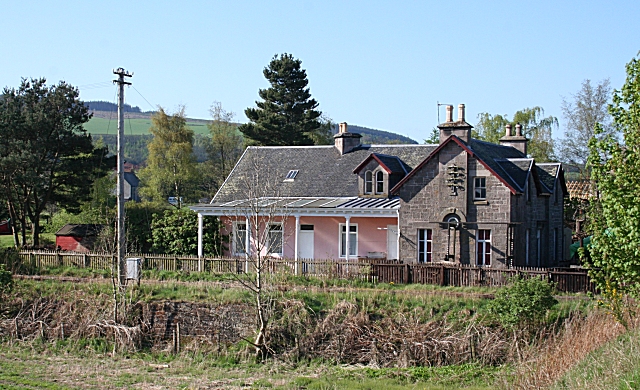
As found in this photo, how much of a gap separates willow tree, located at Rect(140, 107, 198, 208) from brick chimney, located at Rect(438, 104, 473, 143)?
28.3 m

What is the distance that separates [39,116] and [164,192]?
1898 cm

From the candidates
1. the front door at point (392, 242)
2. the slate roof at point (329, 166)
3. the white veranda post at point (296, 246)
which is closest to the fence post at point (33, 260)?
the slate roof at point (329, 166)

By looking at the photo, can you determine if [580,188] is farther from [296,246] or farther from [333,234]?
[296,246]

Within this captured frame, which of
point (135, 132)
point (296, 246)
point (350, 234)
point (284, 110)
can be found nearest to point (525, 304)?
point (296, 246)

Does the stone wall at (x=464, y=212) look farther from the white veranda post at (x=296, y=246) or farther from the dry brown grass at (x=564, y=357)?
the dry brown grass at (x=564, y=357)

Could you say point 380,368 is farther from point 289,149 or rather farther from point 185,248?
point 289,149

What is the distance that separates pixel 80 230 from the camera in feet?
132

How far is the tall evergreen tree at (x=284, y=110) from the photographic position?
62188 mm

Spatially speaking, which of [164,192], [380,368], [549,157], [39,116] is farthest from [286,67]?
[380,368]

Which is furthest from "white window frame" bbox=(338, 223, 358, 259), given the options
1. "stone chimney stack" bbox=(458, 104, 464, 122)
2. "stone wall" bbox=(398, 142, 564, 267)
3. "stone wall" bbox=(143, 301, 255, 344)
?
"stone wall" bbox=(143, 301, 255, 344)

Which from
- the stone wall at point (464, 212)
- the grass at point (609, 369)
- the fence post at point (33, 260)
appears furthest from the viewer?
the fence post at point (33, 260)

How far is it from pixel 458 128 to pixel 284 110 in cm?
3555

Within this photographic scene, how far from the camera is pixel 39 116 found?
38.2 metres

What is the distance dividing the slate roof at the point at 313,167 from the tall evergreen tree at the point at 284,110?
22.0 metres
